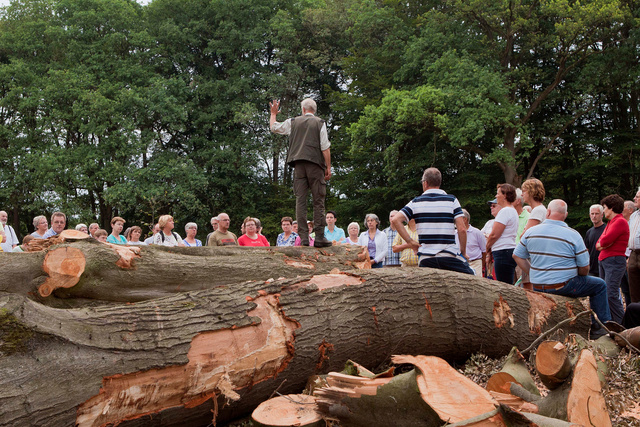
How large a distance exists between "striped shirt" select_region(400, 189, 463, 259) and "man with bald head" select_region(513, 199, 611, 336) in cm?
69

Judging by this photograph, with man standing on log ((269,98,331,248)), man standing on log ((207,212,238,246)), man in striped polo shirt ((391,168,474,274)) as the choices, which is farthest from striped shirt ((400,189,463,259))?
man standing on log ((207,212,238,246))

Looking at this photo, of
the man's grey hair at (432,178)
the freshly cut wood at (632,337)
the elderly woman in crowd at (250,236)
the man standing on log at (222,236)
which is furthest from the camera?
the elderly woman in crowd at (250,236)

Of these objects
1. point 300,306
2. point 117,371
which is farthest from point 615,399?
point 117,371

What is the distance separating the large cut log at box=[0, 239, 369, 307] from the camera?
4719mm

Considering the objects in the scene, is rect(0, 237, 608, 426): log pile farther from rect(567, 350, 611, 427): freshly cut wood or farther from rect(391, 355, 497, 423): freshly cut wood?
rect(567, 350, 611, 427): freshly cut wood

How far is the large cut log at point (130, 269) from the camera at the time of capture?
15.5ft

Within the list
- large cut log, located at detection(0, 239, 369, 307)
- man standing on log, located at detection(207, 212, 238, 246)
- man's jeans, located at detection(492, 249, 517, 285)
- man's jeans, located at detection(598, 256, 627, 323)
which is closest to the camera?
large cut log, located at detection(0, 239, 369, 307)

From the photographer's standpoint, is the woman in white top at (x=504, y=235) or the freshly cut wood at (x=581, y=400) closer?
the freshly cut wood at (x=581, y=400)

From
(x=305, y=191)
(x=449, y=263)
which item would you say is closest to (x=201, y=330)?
(x=449, y=263)

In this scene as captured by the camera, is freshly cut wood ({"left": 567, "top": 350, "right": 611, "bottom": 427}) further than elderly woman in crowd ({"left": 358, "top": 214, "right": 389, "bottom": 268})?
No

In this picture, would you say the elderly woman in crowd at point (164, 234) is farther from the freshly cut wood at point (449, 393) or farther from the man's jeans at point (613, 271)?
the man's jeans at point (613, 271)

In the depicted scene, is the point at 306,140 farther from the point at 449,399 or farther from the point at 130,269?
the point at 449,399

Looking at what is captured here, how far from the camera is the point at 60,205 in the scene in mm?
22188

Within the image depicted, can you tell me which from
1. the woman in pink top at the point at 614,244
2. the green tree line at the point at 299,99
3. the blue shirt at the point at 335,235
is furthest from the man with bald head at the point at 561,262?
the green tree line at the point at 299,99
